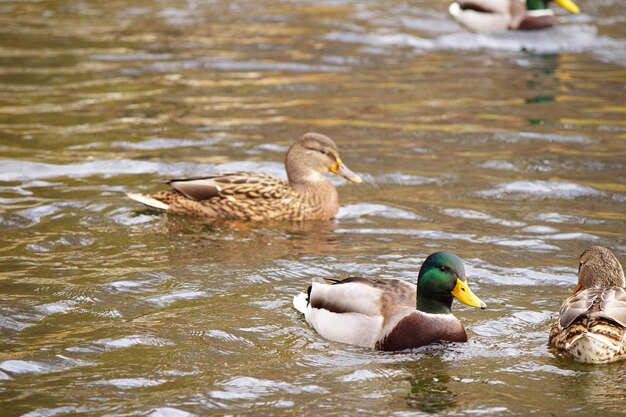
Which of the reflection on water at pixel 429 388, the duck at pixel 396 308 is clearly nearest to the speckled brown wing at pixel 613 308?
the duck at pixel 396 308

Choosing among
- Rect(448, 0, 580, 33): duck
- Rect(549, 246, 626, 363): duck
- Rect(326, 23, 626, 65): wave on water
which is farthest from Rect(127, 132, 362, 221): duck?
Rect(448, 0, 580, 33): duck

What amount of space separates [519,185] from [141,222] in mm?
3798

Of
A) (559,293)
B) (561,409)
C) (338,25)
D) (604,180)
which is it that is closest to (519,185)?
(604,180)

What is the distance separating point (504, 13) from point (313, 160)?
9792 mm

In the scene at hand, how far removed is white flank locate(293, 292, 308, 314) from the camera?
8.32 meters

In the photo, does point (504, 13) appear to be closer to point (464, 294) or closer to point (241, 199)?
point (241, 199)

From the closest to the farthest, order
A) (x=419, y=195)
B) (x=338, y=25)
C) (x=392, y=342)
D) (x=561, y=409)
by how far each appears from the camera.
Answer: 1. (x=561, y=409)
2. (x=392, y=342)
3. (x=419, y=195)
4. (x=338, y=25)

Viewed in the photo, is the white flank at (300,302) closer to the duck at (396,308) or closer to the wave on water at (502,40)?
the duck at (396,308)

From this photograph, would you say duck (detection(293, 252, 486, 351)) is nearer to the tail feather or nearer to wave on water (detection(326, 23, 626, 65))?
the tail feather

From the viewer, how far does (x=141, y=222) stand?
35.9ft

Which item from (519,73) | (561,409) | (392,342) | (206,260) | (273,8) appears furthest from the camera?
(273,8)

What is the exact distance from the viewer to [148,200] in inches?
436

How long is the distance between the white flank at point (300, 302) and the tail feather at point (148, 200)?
2940mm

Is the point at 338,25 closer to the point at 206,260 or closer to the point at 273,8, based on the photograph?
the point at 273,8
